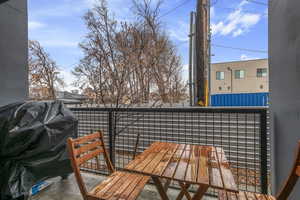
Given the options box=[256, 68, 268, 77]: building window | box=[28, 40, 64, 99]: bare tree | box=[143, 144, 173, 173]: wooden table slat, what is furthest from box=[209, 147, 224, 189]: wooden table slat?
box=[256, 68, 268, 77]: building window

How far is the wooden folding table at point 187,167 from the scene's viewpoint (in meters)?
1.00

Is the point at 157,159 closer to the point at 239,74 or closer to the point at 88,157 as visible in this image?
the point at 88,157

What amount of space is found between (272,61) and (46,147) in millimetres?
2417

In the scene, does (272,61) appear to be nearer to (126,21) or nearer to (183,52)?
(126,21)

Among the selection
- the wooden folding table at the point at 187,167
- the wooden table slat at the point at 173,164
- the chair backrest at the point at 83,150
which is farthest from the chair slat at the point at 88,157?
the wooden table slat at the point at 173,164

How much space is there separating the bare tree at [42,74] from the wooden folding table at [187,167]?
4817 millimetres

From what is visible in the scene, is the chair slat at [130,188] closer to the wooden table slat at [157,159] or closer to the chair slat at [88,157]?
the wooden table slat at [157,159]

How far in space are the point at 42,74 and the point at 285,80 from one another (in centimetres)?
585

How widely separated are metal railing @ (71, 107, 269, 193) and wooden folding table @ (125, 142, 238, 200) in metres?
0.70

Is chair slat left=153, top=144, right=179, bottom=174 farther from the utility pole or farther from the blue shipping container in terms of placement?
the blue shipping container

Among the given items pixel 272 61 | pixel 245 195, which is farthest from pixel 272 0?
pixel 245 195

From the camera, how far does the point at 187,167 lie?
46.3 inches

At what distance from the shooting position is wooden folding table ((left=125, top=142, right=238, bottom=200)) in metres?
1.00

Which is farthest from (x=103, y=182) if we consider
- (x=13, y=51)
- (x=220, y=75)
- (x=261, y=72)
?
(x=261, y=72)
